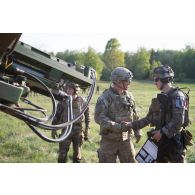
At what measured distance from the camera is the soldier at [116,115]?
228 inches

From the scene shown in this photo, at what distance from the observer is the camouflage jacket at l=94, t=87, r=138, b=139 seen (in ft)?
19.1

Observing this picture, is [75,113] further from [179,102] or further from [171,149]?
[179,102]

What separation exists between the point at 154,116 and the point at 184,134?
464mm

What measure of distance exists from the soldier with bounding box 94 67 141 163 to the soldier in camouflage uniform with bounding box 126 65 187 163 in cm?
52

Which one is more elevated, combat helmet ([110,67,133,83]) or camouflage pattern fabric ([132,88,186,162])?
combat helmet ([110,67,133,83])

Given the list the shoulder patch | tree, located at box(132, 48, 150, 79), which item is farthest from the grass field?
tree, located at box(132, 48, 150, 79)

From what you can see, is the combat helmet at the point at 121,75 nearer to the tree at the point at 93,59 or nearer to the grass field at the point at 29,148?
the grass field at the point at 29,148

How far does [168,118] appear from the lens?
5281 mm

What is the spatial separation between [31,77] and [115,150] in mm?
2591

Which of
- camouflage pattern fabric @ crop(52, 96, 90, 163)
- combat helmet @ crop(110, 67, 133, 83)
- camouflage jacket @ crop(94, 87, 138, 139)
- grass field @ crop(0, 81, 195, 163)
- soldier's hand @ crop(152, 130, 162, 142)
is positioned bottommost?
grass field @ crop(0, 81, 195, 163)

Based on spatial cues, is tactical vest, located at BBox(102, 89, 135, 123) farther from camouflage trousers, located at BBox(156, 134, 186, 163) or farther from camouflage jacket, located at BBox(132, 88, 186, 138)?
camouflage trousers, located at BBox(156, 134, 186, 163)

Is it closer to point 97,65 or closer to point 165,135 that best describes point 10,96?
point 165,135

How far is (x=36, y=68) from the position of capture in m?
3.67

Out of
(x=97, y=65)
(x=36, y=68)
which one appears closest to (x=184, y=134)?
(x=36, y=68)
